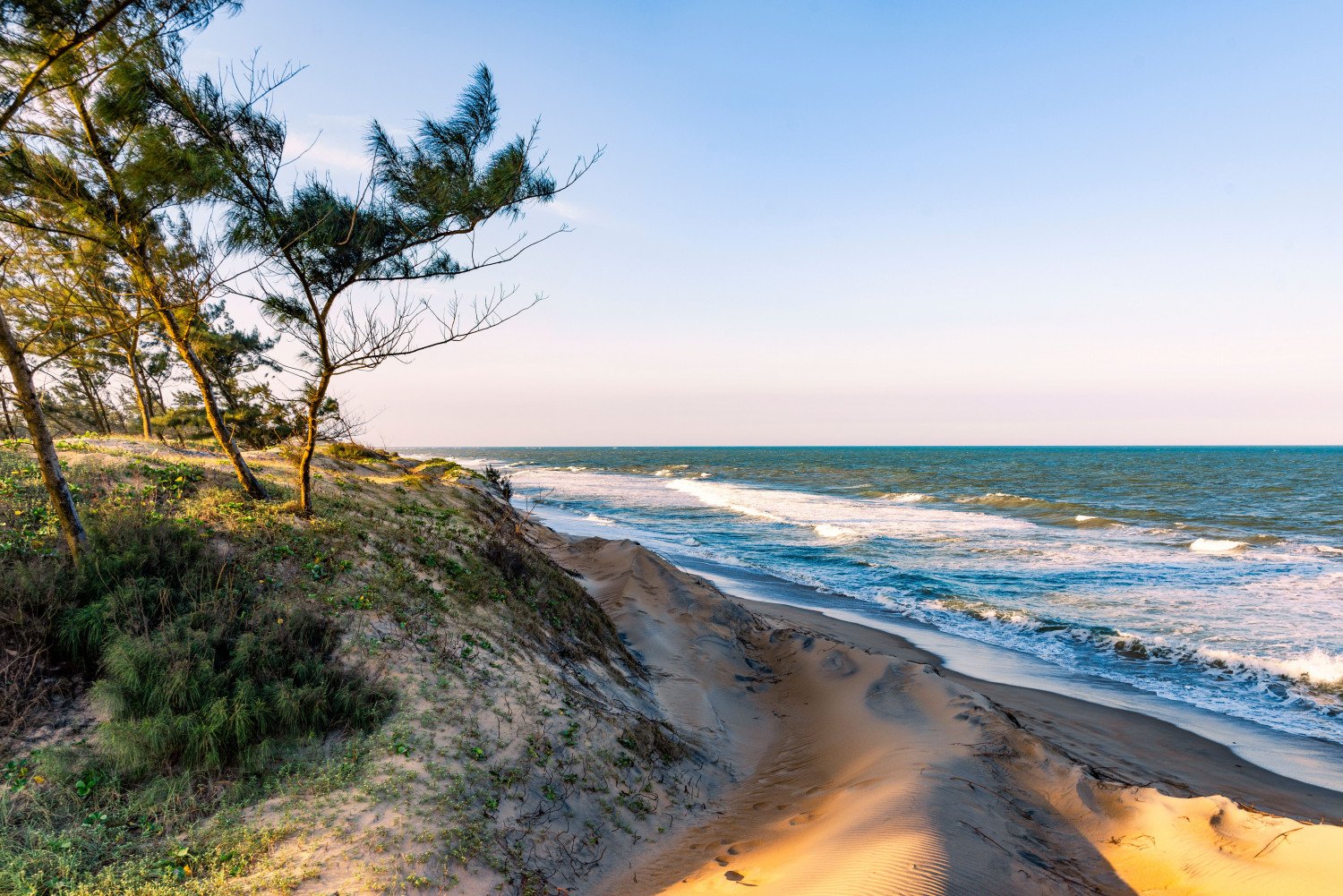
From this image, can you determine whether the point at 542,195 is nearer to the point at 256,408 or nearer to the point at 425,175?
the point at 425,175

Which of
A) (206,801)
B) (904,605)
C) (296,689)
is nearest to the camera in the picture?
(206,801)

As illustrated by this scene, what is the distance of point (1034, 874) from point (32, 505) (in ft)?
39.3

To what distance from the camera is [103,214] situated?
331 inches

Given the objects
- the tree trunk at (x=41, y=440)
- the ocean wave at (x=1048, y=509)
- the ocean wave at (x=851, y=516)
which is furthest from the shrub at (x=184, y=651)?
the ocean wave at (x=1048, y=509)

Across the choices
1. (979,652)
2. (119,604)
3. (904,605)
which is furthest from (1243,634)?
(119,604)

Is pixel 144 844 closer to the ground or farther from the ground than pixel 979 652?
farther from the ground

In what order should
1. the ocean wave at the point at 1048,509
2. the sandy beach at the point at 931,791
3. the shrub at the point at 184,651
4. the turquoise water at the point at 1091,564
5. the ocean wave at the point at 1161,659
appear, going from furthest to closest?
Answer: the ocean wave at the point at 1048,509 → the turquoise water at the point at 1091,564 → the ocean wave at the point at 1161,659 → the shrub at the point at 184,651 → the sandy beach at the point at 931,791

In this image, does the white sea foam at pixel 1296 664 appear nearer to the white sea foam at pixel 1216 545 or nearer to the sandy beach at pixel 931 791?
the sandy beach at pixel 931 791

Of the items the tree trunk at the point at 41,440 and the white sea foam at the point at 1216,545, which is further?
the white sea foam at the point at 1216,545

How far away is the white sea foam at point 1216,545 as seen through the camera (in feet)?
83.7

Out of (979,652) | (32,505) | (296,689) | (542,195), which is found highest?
(542,195)

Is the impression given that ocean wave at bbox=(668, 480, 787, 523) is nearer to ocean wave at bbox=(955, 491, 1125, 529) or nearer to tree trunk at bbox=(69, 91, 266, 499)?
ocean wave at bbox=(955, 491, 1125, 529)

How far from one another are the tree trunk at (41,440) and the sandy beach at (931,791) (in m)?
7.19

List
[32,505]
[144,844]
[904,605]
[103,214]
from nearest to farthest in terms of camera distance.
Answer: [144,844]
[32,505]
[103,214]
[904,605]
